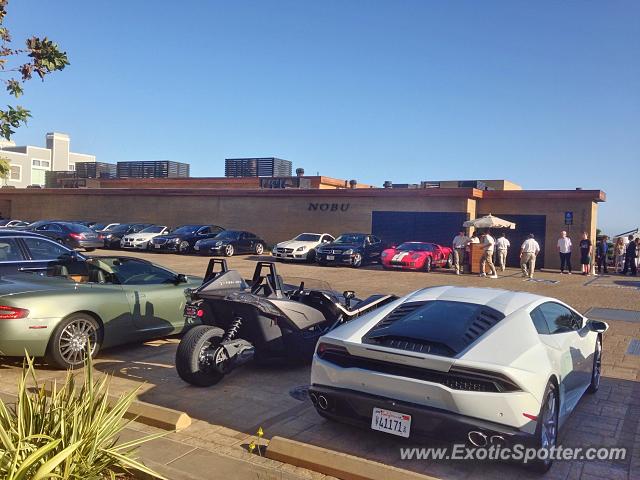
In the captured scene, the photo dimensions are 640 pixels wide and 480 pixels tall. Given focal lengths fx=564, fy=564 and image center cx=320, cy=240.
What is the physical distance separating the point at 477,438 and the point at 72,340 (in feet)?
15.4

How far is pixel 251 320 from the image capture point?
239 inches

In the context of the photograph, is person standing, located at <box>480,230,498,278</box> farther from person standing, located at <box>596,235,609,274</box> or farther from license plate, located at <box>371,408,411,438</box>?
license plate, located at <box>371,408,411,438</box>

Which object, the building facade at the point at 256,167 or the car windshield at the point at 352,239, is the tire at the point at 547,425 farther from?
the building facade at the point at 256,167

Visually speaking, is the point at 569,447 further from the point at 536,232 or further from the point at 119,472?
the point at 536,232

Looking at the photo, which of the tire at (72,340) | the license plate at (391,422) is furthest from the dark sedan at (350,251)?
the license plate at (391,422)

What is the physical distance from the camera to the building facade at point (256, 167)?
4184cm

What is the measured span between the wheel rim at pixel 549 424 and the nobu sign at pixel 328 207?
80.9ft

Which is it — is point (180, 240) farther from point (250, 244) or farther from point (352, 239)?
point (352, 239)

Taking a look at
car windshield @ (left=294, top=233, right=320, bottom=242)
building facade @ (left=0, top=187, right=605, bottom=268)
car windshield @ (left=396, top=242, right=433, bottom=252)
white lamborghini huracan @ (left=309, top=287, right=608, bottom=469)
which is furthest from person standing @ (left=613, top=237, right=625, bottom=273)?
white lamborghini huracan @ (left=309, top=287, right=608, bottom=469)

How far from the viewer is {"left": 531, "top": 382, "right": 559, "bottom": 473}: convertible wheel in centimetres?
392

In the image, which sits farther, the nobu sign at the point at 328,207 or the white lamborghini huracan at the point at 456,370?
the nobu sign at the point at 328,207

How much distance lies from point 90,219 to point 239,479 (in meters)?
37.0

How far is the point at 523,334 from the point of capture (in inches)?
169

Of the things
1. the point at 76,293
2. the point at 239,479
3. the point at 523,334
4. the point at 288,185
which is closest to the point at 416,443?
the point at 523,334
